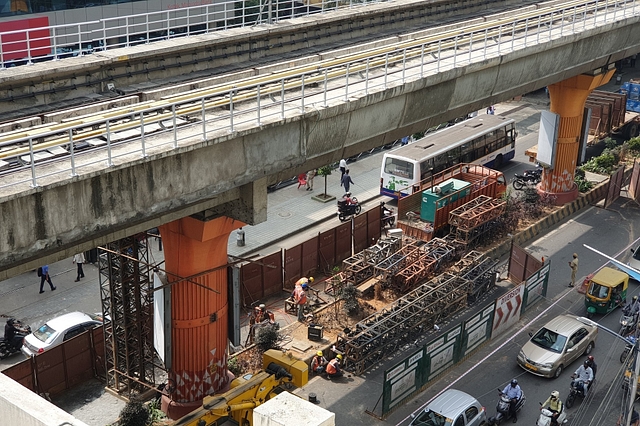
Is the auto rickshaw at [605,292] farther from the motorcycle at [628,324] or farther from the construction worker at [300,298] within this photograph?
the construction worker at [300,298]

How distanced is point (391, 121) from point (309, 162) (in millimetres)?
3351

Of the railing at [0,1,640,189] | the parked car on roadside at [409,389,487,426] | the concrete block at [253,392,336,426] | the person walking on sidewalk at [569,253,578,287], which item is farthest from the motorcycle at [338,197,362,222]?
the concrete block at [253,392,336,426]

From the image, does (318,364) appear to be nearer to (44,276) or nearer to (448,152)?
(44,276)

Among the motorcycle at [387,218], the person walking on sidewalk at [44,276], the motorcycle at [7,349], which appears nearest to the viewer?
the motorcycle at [7,349]

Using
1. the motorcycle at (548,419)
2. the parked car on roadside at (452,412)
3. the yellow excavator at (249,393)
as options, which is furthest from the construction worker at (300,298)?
the motorcycle at (548,419)

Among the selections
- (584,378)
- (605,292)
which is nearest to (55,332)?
(584,378)

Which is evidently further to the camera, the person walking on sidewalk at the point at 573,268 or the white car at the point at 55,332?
the person walking on sidewalk at the point at 573,268

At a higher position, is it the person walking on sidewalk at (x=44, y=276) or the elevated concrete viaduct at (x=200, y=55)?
the elevated concrete viaduct at (x=200, y=55)

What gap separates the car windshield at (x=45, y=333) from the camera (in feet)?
85.8

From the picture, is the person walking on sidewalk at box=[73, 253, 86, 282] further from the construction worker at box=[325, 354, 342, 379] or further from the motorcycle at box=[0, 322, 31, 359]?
the construction worker at box=[325, 354, 342, 379]

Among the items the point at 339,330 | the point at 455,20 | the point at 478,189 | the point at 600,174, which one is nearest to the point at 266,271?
the point at 339,330

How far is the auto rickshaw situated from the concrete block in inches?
665

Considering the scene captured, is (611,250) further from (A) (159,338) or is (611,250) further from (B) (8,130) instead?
(B) (8,130)

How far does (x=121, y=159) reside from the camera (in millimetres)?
17547
